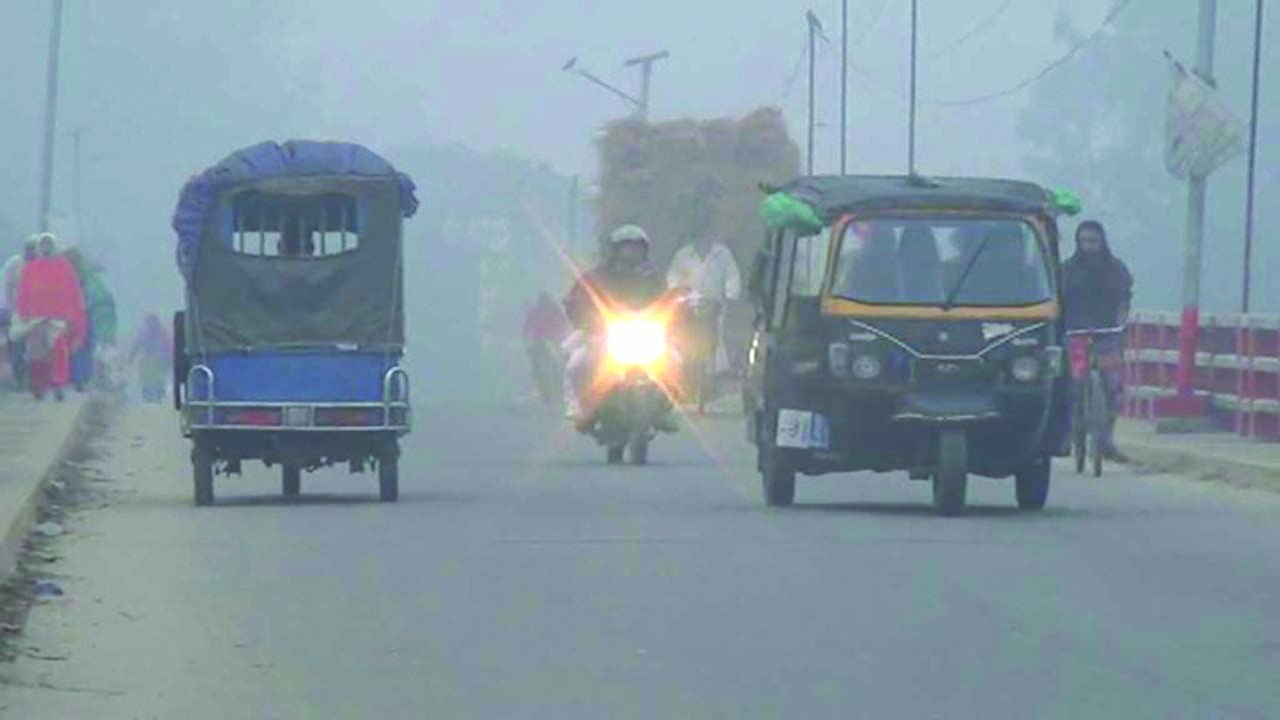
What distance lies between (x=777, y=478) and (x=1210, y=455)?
5.71m

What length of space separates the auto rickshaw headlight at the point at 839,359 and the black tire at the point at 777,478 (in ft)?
2.39

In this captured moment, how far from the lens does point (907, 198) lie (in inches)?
824

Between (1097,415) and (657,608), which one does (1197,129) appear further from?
(657,608)

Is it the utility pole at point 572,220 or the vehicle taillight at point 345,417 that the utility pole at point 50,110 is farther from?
the vehicle taillight at point 345,417

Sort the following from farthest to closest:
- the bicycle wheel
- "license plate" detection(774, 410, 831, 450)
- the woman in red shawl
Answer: the woman in red shawl → the bicycle wheel → "license plate" detection(774, 410, 831, 450)

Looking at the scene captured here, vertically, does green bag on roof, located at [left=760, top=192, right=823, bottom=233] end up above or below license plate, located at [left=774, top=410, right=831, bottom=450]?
above

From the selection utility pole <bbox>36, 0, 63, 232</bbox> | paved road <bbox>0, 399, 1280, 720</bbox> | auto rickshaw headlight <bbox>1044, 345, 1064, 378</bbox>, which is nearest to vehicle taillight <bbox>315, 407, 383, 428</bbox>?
paved road <bbox>0, 399, 1280, 720</bbox>

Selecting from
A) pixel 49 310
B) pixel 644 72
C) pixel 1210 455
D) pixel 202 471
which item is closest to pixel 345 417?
pixel 202 471

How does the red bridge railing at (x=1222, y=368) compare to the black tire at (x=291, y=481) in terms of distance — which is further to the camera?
the red bridge railing at (x=1222, y=368)

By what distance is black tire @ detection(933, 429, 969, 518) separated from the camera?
2044cm

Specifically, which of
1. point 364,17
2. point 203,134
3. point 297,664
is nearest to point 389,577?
point 297,664

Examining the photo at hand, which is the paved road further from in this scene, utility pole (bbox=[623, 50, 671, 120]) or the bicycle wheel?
utility pole (bbox=[623, 50, 671, 120])

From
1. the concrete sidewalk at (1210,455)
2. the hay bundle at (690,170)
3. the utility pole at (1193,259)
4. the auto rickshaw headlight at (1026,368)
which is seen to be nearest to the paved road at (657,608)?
the auto rickshaw headlight at (1026,368)

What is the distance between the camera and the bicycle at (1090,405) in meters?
26.0
